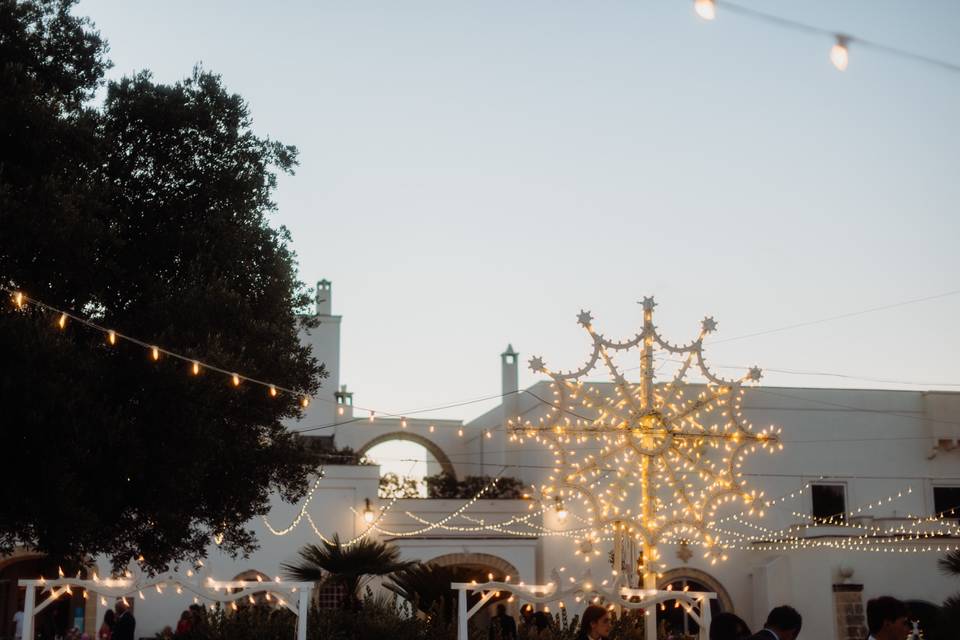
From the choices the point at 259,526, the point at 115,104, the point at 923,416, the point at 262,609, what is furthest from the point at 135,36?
the point at 923,416

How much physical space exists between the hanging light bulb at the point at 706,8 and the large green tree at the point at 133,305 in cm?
820

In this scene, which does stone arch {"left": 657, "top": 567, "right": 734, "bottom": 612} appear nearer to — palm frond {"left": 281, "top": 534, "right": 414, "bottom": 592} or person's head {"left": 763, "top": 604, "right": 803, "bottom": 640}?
palm frond {"left": 281, "top": 534, "right": 414, "bottom": 592}

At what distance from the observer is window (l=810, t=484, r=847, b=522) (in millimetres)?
27047

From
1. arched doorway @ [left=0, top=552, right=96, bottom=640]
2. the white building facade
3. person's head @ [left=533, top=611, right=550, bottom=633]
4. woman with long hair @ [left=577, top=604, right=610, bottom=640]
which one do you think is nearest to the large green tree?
person's head @ [left=533, top=611, right=550, bottom=633]

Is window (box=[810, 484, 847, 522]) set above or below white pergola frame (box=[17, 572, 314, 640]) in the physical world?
above

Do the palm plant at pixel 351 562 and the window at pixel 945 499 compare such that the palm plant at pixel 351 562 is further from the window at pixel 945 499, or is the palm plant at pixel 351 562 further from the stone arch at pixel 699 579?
the window at pixel 945 499

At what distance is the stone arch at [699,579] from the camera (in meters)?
25.8

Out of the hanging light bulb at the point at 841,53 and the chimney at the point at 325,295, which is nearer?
the hanging light bulb at the point at 841,53

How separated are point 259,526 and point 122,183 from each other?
38.9ft

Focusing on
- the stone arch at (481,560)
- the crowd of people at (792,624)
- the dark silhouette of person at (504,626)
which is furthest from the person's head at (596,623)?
the stone arch at (481,560)

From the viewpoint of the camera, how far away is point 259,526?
81.6 ft

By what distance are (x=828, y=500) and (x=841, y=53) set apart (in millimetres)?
21943

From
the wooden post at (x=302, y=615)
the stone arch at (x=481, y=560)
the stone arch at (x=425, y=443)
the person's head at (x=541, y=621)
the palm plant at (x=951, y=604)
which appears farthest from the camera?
the stone arch at (x=425, y=443)

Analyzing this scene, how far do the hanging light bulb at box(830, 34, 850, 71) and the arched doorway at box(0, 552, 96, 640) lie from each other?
65.6 ft
